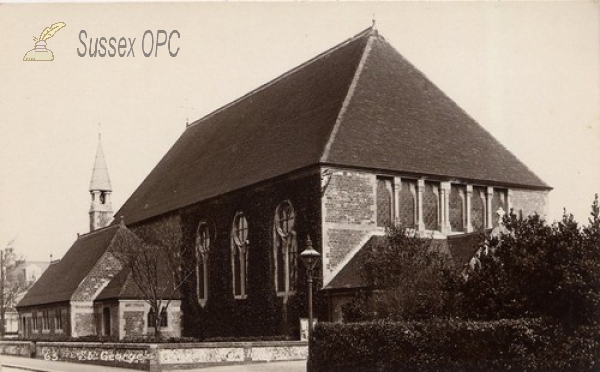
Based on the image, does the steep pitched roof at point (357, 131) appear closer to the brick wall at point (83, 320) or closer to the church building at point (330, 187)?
the church building at point (330, 187)

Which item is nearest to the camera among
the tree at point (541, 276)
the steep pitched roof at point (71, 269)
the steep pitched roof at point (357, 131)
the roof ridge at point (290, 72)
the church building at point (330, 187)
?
the tree at point (541, 276)

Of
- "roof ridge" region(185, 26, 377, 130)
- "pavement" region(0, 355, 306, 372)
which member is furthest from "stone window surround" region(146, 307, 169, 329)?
"roof ridge" region(185, 26, 377, 130)

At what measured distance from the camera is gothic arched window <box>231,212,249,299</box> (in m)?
39.2

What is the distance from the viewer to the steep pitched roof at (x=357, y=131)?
34.5 m

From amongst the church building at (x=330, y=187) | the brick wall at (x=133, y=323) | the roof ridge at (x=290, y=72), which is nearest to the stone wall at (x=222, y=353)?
→ the church building at (x=330, y=187)

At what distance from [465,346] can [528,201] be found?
61.9 feet

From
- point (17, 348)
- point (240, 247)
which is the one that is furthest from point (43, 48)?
point (17, 348)

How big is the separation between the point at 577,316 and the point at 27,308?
47243mm

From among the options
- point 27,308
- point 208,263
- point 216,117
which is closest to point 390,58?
point 208,263

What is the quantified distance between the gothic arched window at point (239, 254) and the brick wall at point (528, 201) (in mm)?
12773

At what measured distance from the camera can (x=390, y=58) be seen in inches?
1559

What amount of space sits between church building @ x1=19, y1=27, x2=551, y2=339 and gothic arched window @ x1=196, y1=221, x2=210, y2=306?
60mm

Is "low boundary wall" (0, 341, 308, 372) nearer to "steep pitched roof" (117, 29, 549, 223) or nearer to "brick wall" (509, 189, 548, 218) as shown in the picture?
"steep pitched roof" (117, 29, 549, 223)

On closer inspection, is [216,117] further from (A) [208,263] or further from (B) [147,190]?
(A) [208,263]
